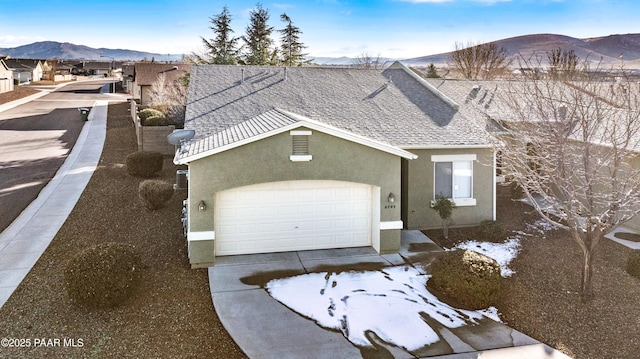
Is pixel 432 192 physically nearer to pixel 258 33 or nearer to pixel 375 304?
pixel 375 304

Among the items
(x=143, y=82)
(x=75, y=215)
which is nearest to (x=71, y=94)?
(x=143, y=82)

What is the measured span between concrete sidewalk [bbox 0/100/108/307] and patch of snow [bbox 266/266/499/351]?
265 inches

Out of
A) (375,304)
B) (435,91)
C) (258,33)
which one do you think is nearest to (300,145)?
(375,304)

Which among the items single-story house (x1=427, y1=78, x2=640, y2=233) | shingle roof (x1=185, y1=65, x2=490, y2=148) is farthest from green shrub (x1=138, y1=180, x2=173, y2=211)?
single-story house (x1=427, y1=78, x2=640, y2=233)

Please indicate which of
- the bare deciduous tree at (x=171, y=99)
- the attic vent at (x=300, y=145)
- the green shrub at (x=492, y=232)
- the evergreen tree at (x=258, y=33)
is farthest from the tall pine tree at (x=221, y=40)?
the green shrub at (x=492, y=232)

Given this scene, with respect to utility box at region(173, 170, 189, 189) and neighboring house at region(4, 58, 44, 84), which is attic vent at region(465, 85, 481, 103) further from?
neighboring house at region(4, 58, 44, 84)

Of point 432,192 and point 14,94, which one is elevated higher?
point 14,94

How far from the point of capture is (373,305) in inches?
413

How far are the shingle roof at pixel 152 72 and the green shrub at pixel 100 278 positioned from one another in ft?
124

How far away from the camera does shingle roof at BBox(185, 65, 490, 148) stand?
642 inches

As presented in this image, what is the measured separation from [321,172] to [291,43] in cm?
3925

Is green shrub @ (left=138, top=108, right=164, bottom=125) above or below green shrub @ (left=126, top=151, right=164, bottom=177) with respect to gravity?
above

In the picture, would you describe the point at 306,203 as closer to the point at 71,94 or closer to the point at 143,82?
the point at 143,82

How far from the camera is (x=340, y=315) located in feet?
32.8
